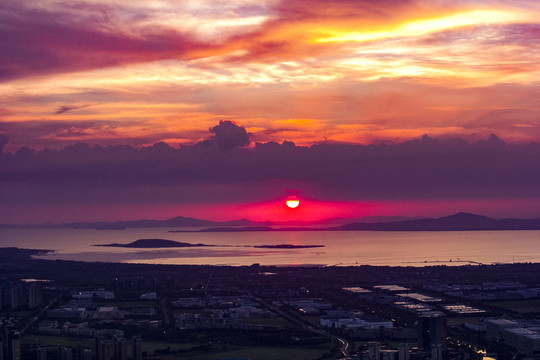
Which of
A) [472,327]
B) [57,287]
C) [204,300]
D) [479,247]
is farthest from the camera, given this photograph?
[479,247]

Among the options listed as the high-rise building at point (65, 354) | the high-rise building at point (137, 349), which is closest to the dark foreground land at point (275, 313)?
the high-rise building at point (137, 349)

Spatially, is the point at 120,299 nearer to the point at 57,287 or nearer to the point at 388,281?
the point at 57,287

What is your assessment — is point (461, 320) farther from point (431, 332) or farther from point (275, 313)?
point (275, 313)

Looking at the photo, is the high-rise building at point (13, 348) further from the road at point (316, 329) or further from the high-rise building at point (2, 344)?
the road at point (316, 329)

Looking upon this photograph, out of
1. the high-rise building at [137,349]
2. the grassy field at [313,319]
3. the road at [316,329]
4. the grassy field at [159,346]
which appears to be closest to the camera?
the high-rise building at [137,349]

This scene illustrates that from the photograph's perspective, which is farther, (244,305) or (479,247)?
(479,247)

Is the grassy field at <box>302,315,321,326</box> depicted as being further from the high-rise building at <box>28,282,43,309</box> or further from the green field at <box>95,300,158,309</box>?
the high-rise building at <box>28,282,43,309</box>

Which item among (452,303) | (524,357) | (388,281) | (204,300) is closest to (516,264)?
(388,281)

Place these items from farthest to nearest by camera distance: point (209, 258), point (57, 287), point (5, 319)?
point (209, 258) → point (57, 287) → point (5, 319)
